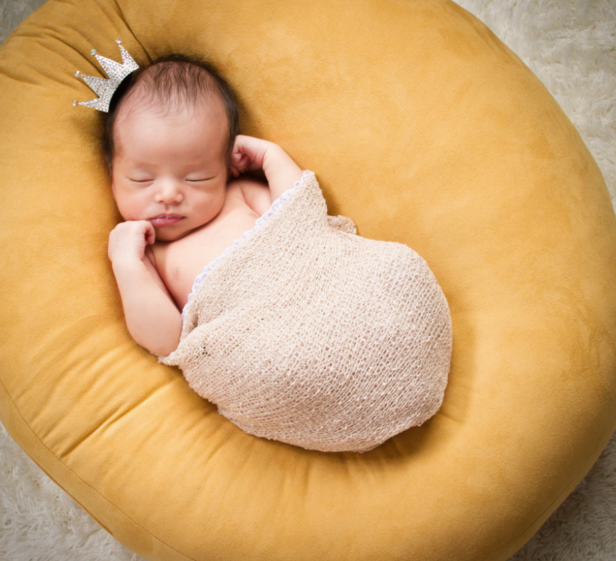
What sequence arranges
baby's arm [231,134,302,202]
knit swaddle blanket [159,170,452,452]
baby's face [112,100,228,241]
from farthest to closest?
baby's arm [231,134,302,202], baby's face [112,100,228,241], knit swaddle blanket [159,170,452,452]

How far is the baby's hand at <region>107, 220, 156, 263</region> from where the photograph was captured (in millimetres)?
1040

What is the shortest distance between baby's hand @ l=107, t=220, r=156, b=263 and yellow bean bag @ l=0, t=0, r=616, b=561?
5 centimetres

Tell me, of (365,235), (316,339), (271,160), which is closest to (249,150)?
(271,160)

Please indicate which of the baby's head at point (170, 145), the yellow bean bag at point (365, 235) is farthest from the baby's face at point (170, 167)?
the yellow bean bag at point (365, 235)

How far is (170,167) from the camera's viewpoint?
1.03 m

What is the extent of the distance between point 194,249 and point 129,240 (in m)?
0.13

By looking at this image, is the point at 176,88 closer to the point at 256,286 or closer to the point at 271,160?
the point at 271,160

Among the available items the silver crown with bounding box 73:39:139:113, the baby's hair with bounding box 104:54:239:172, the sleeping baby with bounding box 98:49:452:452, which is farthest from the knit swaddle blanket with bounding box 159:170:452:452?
the silver crown with bounding box 73:39:139:113

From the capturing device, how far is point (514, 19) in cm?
148

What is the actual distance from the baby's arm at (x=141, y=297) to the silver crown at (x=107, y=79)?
0.27 m

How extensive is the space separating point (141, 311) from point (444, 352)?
1.96 ft

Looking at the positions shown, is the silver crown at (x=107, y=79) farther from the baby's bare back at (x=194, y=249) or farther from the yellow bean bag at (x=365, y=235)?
the baby's bare back at (x=194, y=249)

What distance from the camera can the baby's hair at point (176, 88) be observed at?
1.04m

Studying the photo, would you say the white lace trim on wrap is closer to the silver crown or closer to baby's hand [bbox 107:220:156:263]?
baby's hand [bbox 107:220:156:263]
